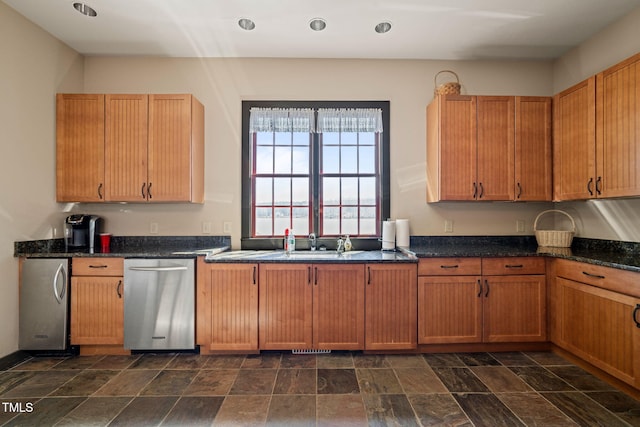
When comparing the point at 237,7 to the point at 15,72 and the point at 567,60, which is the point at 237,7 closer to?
the point at 15,72

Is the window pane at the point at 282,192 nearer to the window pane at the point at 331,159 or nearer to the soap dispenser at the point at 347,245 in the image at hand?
the window pane at the point at 331,159

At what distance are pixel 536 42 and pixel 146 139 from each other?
152 inches

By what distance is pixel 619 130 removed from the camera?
257cm

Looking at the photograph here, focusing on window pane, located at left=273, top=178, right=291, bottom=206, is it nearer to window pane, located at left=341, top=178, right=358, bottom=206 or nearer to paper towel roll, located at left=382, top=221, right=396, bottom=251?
window pane, located at left=341, top=178, right=358, bottom=206

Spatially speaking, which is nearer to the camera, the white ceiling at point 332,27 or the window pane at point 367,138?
the white ceiling at point 332,27

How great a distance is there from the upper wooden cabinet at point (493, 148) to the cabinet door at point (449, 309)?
824mm

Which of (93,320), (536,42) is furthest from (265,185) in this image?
(536,42)

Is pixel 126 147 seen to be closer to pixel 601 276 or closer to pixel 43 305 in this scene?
pixel 43 305

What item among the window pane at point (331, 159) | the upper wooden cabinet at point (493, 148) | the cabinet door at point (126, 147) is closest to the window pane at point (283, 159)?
the window pane at point (331, 159)

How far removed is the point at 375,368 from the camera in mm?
2719

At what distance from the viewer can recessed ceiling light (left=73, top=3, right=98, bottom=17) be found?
8.91ft

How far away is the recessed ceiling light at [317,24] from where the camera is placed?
9.54ft

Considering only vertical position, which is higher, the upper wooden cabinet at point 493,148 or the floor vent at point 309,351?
the upper wooden cabinet at point 493,148

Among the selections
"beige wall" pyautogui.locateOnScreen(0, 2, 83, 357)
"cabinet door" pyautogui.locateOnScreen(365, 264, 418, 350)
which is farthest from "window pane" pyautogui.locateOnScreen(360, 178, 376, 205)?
"beige wall" pyautogui.locateOnScreen(0, 2, 83, 357)
